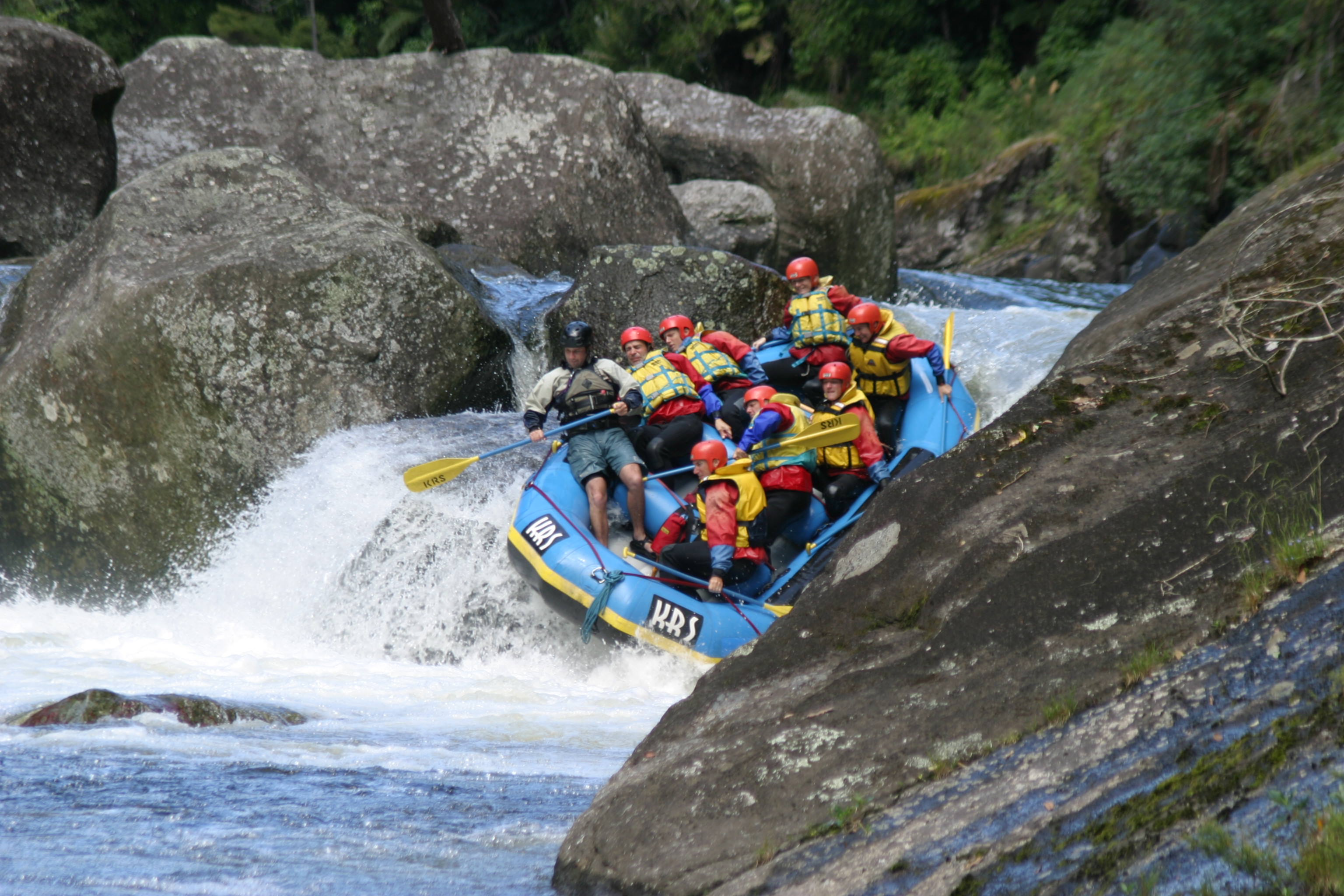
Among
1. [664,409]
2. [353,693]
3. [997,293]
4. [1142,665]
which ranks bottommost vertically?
[997,293]

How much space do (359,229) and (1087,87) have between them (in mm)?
11776

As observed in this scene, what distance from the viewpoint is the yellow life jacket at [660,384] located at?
659 centimetres

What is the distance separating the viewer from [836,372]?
6.43 metres

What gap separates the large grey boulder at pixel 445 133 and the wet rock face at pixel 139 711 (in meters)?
7.22

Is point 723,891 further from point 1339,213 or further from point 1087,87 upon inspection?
point 1087,87

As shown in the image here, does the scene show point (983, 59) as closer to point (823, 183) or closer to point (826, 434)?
point (823, 183)

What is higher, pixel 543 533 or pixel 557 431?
pixel 557 431

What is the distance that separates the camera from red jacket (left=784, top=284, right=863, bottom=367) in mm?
7176

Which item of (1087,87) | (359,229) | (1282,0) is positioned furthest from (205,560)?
(1087,87)

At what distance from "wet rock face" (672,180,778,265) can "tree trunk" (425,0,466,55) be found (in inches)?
120

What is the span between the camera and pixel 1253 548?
101 inches

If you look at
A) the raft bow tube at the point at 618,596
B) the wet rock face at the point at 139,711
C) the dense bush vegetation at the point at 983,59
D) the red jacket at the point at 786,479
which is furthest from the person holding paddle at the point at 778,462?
the dense bush vegetation at the point at 983,59

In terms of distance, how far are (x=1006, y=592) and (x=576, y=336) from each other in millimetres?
4297

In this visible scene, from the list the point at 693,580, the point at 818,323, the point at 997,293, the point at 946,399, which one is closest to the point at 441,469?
the point at 693,580
